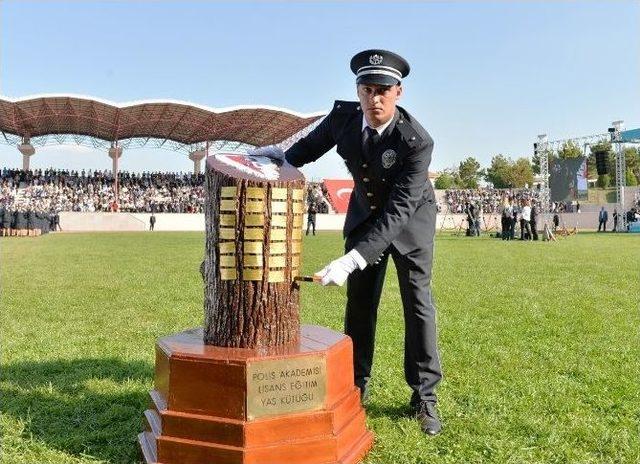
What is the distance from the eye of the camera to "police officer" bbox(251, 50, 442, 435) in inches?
138

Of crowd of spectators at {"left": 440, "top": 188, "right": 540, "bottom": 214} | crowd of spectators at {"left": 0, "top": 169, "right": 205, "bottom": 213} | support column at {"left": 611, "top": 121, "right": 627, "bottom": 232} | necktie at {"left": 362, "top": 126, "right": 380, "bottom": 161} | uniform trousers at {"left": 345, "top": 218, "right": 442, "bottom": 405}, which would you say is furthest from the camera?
crowd of spectators at {"left": 440, "top": 188, "right": 540, "bottom": 214}

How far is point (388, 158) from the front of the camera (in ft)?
11.9

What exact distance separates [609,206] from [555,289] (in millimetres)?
40601

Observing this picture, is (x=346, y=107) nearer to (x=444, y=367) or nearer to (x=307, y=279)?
(x=307, y=279)

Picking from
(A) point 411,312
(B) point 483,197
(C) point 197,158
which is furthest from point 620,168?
(A) point 411,312

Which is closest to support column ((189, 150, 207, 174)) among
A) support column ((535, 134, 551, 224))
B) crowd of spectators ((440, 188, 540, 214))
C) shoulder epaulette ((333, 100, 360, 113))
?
crowd of spectators ((440, 188, 540, 214))

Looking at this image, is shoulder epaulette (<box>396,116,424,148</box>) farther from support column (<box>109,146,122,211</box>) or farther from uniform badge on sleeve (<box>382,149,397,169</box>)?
support column (<box>109,146,122,211</box>)

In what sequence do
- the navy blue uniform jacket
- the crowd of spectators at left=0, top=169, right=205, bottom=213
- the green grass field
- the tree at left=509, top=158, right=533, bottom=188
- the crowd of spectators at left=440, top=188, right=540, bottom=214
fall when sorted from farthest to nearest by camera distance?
the tree at left=509, top=158, right=533, bottom=188
the crowd of spectators at left=440, top=188, right=540, bottom=214
the crowd of spectators at left=0, top=169, right=205, bottom=213
the navy blue uniform jacket
the green grass field

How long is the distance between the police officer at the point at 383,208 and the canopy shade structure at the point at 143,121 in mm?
42743

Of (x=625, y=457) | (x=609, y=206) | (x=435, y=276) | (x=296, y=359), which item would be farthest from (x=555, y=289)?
(x=609, y=206)

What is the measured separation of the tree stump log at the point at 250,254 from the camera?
3223 millimetres

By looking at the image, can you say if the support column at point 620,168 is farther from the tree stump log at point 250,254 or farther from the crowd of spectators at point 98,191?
the tree stump log at point 250,254

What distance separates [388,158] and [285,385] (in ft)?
4.78

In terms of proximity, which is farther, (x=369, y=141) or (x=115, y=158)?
(x=115, y=158)
